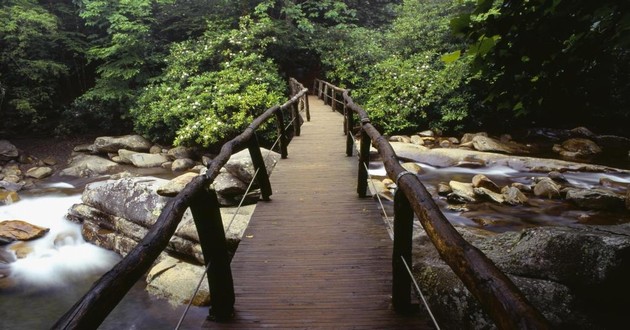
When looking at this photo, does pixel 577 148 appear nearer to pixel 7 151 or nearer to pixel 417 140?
pixel 417 140

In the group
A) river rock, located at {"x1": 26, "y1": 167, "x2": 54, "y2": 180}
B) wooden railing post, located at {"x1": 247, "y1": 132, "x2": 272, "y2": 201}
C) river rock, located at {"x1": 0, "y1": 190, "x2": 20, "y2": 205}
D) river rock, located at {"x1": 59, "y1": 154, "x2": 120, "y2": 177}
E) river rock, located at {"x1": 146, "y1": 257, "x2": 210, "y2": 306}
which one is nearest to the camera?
wooden railing post, located at {"x1": 247, "y1": 132, "x2": 272, "y2": 201}

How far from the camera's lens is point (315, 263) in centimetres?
337

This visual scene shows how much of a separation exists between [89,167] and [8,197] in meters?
3.02

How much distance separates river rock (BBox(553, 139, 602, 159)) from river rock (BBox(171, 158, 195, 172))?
507 inches

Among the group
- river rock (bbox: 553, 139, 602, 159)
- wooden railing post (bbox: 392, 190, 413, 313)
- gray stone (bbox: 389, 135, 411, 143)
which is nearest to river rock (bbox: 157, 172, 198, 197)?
wooden railing post (bbox: 392, 190, 413, 313)

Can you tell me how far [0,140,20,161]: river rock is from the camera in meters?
15.0

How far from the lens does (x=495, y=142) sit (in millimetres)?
12688

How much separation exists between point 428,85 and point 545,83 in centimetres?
1107

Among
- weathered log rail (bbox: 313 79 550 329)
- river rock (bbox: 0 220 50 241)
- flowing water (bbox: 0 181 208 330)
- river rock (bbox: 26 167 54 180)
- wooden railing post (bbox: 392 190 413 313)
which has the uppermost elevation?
weathered log rail (bbox: 313 79 550 329)

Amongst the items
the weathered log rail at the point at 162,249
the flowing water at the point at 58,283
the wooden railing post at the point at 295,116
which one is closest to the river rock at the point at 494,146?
the wooden railing post at the point at 295,116

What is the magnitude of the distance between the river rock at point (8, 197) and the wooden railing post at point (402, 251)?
1356cm

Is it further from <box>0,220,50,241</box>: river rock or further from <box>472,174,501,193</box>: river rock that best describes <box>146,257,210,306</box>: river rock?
<box>472,174,501,193</box>: river rock

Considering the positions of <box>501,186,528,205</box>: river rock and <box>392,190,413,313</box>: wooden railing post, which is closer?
<box>392,190,413,313</box>: wooden railing post

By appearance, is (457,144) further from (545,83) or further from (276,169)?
(545,83)
